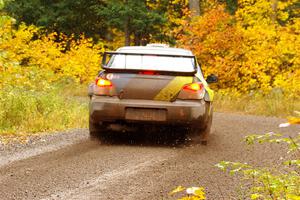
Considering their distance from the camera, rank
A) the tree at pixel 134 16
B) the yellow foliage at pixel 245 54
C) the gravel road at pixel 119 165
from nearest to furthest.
Answer: 1. the gravel road at pixel 119 165
2. the yellow foliage at pixel 245 54
3. the tree at pixel 134 16

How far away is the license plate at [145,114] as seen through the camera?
9.50m

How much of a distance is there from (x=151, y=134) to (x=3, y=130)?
8.51 ft

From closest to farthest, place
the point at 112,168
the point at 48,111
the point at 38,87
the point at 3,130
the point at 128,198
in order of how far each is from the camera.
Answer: the point at 128,198
the point at 112,168
the point at 3,130
the point at 48,111
the point at 38,87

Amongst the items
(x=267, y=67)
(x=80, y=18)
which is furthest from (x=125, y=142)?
(x=80, y=18)

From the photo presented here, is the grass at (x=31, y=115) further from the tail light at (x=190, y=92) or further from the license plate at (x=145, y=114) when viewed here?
the tail light at (x=190, y=92)

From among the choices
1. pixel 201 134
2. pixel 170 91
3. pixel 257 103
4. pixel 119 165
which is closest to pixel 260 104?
pixel 257 103

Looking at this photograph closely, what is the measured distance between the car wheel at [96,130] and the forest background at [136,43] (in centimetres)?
126

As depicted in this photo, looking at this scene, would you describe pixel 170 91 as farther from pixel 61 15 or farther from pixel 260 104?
pixel 61 15

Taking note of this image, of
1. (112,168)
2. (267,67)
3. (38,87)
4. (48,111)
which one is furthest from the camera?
(267,67)

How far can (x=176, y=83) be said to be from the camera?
957 cm

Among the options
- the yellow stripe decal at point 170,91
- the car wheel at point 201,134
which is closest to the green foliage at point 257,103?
the car wheel at point 201,134

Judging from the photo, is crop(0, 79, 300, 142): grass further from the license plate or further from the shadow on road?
the license plate

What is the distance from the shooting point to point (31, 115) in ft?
38.7

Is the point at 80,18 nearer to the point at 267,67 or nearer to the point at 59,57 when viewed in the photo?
the point at 59,57
